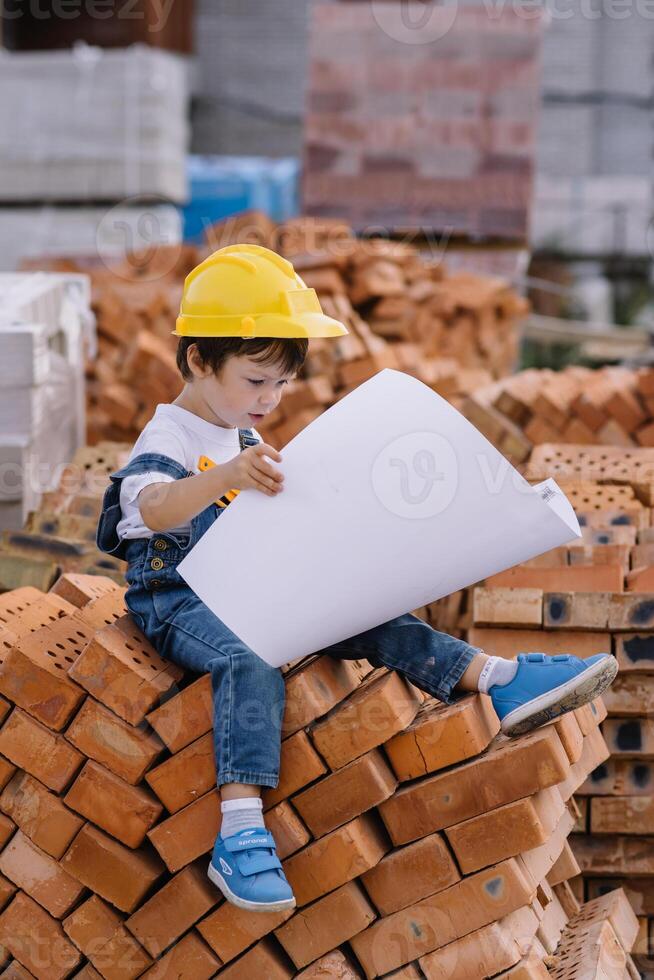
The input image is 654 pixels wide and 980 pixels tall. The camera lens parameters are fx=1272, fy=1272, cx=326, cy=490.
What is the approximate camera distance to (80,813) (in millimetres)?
2668

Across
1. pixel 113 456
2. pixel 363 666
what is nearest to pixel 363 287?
pixel 113 456

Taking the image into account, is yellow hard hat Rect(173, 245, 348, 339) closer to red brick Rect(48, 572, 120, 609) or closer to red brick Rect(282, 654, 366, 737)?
red brick Rect(282, 654, 366, 737)

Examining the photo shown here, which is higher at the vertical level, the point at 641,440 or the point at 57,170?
the point at 57,170

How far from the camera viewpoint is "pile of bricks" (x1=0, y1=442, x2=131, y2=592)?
3.78 m

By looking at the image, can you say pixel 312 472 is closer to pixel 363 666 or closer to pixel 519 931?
pixel 363 666

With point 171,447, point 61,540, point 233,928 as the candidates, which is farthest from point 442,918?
point 61,540

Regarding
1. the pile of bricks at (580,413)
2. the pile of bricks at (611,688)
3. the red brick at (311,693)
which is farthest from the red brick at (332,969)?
the pile of bricks at (580,413)

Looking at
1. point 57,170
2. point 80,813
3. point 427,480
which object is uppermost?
point 57,170

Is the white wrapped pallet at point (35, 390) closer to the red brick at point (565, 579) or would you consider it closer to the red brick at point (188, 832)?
the red brick at point (565, 579)

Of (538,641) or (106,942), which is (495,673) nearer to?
(538,641)

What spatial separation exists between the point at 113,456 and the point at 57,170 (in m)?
7.19

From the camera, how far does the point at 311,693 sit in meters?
→ 2.57

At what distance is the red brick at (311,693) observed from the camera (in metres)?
2.57

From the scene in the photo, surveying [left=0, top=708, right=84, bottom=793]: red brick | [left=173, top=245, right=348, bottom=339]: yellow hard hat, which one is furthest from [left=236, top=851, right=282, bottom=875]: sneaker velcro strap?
[left=173, top=245, right=348, bottom=339]: yellow hard hat
